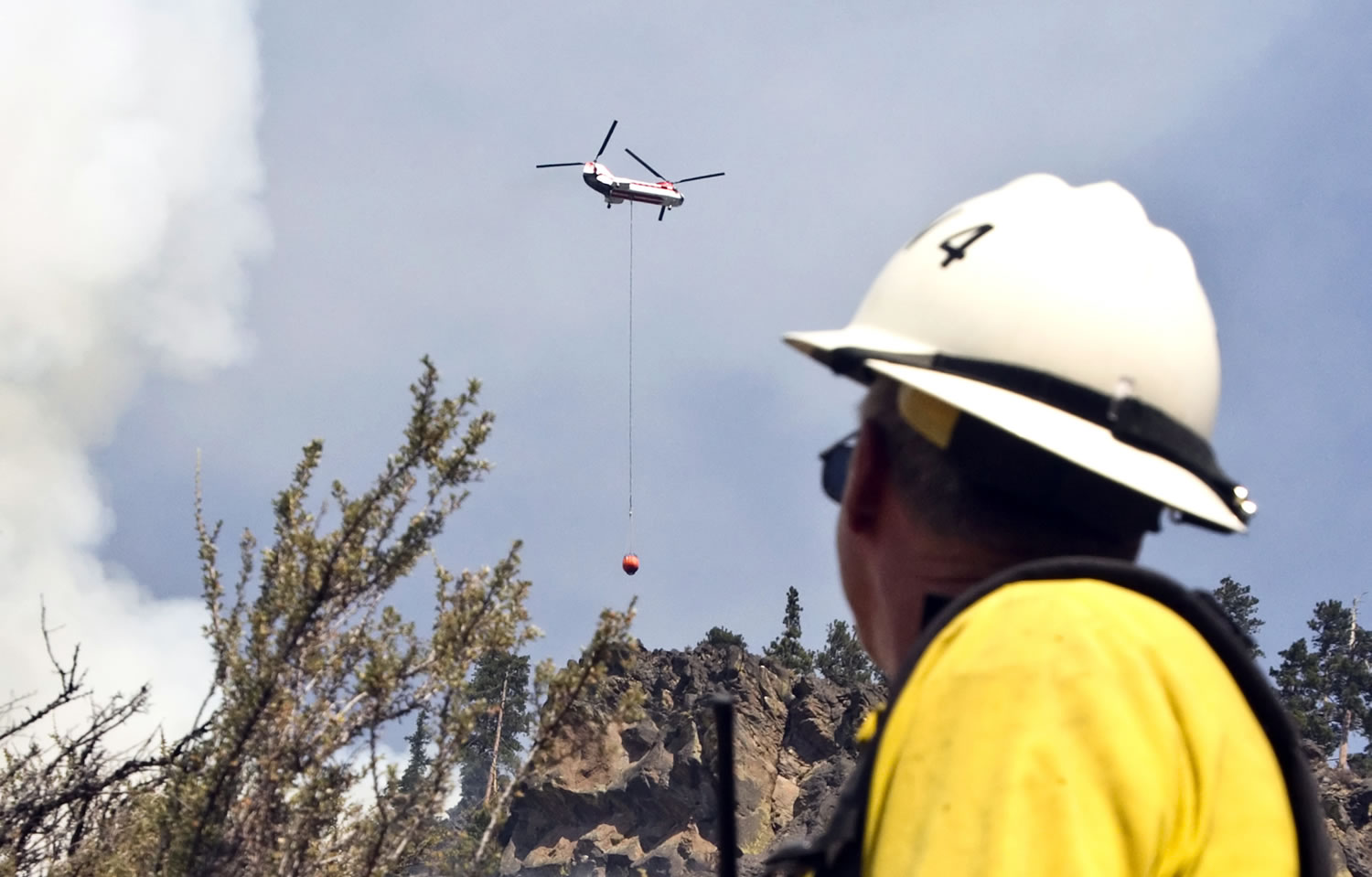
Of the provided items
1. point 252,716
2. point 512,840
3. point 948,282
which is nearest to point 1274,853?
point 948,282

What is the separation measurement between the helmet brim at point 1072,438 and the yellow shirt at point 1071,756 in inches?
10.1

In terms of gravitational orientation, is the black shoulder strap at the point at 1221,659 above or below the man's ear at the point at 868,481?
below

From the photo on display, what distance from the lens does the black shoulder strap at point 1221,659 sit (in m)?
1.23

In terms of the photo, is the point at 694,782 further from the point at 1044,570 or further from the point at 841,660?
the point at 1044,570

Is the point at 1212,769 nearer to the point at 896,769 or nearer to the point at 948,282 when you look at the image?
the point at 896,769

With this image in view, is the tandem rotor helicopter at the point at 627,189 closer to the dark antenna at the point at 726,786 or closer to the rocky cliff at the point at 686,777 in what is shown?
the rocky cliff at the point at 686,777

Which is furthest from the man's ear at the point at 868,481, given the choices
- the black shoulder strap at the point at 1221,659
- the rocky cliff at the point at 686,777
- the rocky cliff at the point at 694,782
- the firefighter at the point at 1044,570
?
the rocky cliff at the point at 686,777

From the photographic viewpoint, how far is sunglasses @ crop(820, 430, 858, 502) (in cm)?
192

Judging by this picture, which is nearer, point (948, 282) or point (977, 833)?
point (977, 833)

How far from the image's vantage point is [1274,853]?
1.24 meters

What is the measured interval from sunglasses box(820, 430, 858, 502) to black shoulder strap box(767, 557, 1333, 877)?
0.57 metres

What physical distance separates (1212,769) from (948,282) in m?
0.81

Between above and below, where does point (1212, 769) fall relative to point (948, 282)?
below

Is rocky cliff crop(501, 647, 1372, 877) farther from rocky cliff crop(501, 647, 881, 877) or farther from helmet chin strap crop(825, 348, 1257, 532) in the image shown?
helmet chin strap crop(825, 348, 1257, 532)
